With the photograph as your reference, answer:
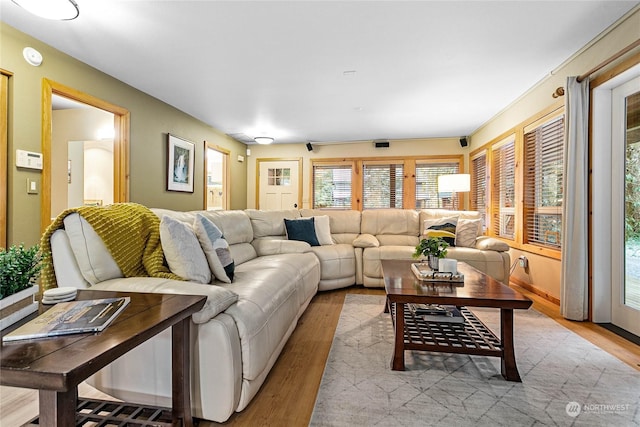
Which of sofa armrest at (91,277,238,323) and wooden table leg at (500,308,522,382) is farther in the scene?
wooden table leg at (500,308,522,382)

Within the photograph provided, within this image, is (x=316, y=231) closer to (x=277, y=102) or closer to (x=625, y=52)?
(x=277, y=102)

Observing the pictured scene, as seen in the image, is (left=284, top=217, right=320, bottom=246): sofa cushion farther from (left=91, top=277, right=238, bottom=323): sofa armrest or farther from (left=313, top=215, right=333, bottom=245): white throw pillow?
(left=91, top=277, right=238, bottom=323): sofa armrest

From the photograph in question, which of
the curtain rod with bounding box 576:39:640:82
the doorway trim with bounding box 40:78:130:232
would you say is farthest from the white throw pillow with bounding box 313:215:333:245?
the curtain rod with bounding box 576:39:640:82

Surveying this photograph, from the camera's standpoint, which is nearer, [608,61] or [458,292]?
[458,292]

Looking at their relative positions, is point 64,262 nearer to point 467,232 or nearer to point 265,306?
point 265,306

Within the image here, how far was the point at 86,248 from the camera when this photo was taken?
4.92 ft

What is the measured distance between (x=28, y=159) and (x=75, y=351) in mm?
2438

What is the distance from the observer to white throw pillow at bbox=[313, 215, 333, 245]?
4160 mm

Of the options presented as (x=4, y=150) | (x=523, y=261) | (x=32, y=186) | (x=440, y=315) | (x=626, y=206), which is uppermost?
(x=4, y=150)

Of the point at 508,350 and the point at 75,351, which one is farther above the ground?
the point at 75,351

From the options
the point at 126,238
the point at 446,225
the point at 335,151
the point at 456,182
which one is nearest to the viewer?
the point at 126,238

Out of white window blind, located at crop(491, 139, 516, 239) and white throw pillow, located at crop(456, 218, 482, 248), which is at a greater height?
white window blind, located at crop(491, 139, 516, 239)

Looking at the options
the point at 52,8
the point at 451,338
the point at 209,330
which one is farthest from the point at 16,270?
the point at 451,338

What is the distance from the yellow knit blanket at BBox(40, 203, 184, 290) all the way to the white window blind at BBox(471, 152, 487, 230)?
15.2ft
